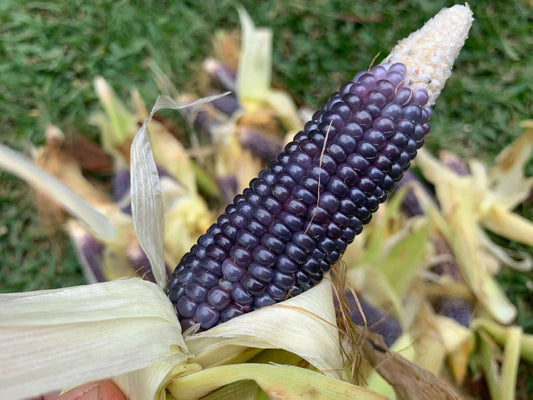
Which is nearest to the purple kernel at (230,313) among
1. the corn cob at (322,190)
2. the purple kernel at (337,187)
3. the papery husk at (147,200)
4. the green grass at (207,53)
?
the corn cob at (322,190)

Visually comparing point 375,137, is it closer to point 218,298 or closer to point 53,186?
point 218,298

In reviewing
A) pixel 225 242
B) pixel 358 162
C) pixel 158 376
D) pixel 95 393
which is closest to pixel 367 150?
pixel 358 162

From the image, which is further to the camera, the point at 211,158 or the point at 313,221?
the point at 211,158

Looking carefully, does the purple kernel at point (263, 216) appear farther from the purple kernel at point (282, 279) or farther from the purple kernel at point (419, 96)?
the purple kernel at point (419, 96)

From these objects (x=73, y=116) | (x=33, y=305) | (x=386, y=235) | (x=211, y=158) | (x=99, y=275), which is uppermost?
(x=33, y=305)

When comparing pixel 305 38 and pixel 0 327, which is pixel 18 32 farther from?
pixel 0 327

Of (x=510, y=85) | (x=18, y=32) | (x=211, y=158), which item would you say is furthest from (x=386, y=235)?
(x=18, y=32)
